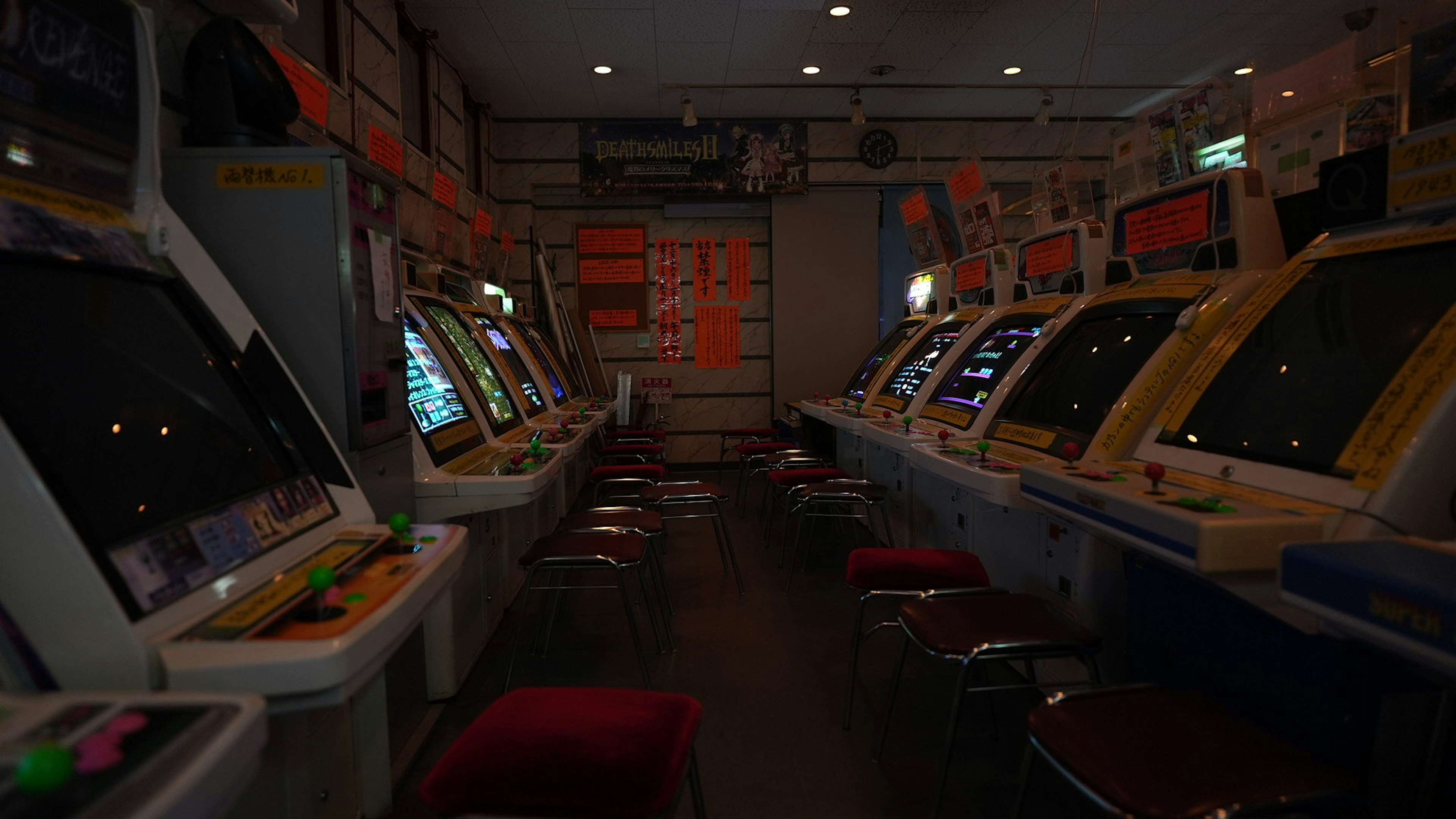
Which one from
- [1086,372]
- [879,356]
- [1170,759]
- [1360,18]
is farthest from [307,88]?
[1360,18]

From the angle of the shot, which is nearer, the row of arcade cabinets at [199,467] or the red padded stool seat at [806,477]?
the row of arcade cabinets at [199,467]

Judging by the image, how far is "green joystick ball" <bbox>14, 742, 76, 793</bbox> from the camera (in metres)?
0.60

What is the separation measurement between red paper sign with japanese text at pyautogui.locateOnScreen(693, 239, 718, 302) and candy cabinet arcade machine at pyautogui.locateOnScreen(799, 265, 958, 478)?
83.9 inches

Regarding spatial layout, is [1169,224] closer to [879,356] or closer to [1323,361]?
[1323,361]

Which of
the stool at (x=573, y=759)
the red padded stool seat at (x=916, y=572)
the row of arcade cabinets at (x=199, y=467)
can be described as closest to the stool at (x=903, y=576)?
the red padded stool seat at (x=916, y=572)

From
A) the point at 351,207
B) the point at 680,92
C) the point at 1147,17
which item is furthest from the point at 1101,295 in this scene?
the point at 680,92

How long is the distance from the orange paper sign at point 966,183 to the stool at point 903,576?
2.70 meters

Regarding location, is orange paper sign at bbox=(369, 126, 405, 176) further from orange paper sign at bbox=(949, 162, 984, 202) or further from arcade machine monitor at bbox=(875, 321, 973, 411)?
orange paper sign at bbox=(949, 162, 984, 202)

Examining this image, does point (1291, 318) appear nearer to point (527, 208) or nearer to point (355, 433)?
point (355, 433)

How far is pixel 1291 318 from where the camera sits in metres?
1.69

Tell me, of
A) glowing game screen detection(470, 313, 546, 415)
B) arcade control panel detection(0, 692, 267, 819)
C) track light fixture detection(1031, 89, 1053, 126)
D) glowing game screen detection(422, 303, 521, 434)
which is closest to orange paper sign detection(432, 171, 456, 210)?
glowing game screen detection(470, 313, 546, 415)

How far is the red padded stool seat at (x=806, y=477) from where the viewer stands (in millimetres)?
3863

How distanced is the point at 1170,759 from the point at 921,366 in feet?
10.1

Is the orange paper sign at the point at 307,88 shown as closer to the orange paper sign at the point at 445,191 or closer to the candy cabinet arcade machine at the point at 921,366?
the orange paper sign at the point at 445,191
